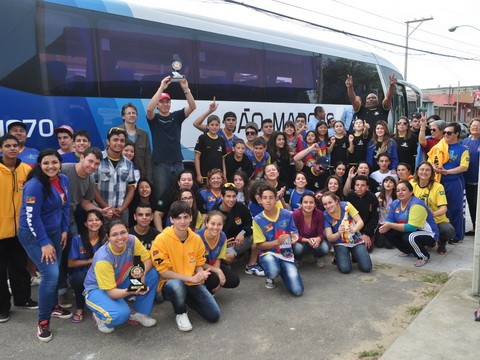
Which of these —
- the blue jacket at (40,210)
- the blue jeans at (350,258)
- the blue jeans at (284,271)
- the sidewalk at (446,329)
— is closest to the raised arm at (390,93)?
the blue jeans at (350,258)

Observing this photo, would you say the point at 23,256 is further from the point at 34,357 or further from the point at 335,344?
the point at 335,344

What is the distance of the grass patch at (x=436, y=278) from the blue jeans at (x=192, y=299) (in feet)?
8.24

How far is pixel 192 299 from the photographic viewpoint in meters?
3.93

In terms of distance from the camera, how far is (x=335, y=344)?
344 cm

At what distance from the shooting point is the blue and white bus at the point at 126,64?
5227 millimetres

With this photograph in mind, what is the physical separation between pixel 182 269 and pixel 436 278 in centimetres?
293

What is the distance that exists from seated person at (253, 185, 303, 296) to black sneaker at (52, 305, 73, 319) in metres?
2.01

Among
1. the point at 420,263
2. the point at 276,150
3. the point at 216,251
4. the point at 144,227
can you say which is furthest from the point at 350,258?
the point at 144,227

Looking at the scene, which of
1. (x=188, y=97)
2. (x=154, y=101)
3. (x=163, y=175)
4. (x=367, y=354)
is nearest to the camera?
(x=367, y=354)

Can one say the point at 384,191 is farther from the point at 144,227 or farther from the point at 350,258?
the point at 144,227

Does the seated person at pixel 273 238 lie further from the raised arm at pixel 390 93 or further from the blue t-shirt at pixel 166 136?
the raised arm at pixel 390 93

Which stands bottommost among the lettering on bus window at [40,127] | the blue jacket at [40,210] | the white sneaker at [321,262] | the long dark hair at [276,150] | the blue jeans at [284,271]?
the white sneaker at [321,262]

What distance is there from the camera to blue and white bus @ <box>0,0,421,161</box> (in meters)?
5.23

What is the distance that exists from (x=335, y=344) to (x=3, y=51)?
4871 millimetres
